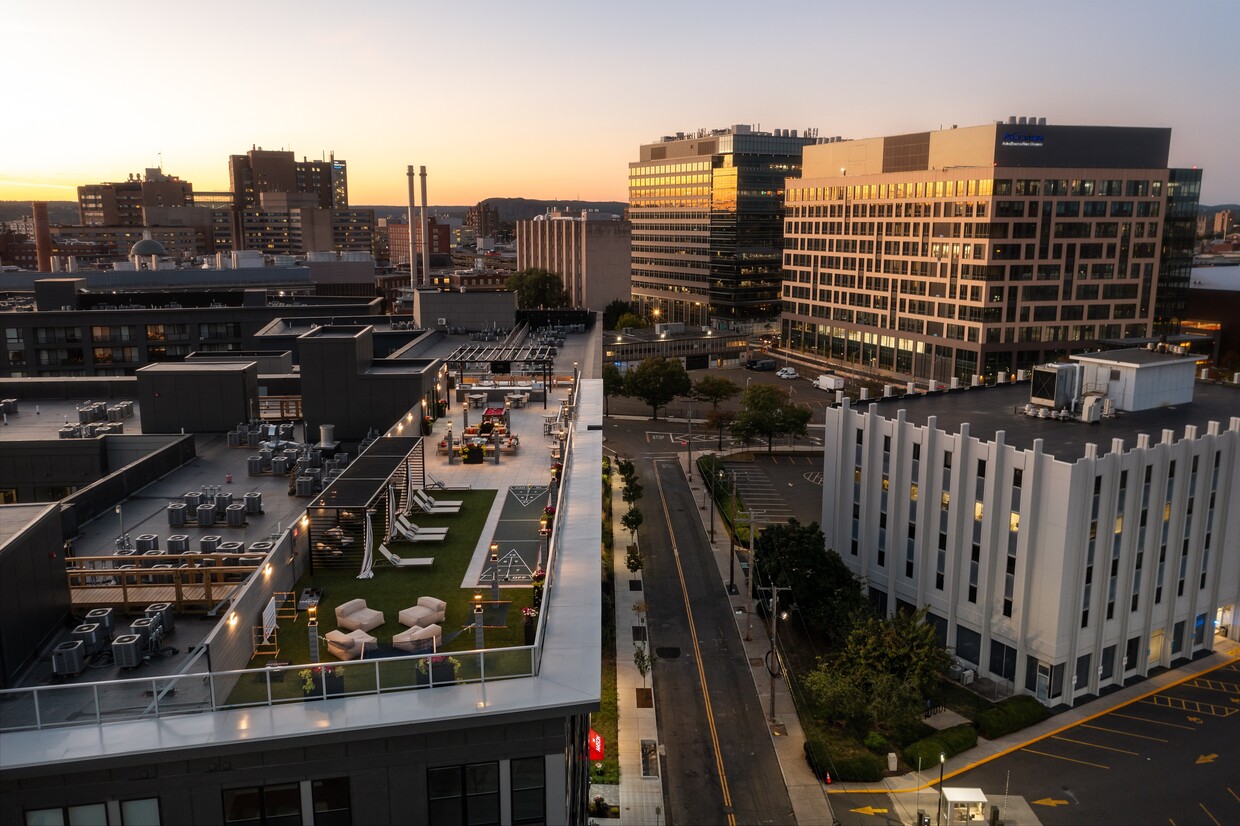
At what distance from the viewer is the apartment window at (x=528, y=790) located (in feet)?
61.0

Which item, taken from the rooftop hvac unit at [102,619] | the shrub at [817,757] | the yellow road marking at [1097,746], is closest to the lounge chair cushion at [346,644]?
the rooftop hvac unit at [102,619]

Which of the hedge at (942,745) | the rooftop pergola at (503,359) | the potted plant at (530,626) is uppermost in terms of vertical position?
the rooftop pergola at (503,359)

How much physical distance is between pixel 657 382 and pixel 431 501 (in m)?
78.2

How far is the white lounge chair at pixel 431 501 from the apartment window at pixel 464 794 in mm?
14774

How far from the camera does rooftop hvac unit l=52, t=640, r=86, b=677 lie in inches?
822

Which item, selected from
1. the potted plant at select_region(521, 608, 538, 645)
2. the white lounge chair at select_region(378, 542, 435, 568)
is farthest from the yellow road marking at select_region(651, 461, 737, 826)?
the potted plant at select_region(521, 608, 538, 645)

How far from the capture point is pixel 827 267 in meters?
146

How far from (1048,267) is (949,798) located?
97096 mm

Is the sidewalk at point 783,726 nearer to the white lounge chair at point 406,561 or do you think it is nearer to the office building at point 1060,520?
the office building at point 1060,520

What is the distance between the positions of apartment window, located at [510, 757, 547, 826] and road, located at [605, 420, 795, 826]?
837 inches

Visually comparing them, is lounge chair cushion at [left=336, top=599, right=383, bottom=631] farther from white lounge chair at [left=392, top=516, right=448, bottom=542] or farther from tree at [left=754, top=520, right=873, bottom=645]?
tree at [left=754, top=520, right=873, bottom=645]

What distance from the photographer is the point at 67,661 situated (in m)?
20.9

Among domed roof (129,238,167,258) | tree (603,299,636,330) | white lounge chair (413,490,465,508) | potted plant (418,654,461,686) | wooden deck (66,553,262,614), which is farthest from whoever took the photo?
tree (603,299,636,330)

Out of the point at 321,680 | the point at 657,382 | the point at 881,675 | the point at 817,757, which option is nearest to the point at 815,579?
the point at 881,675
